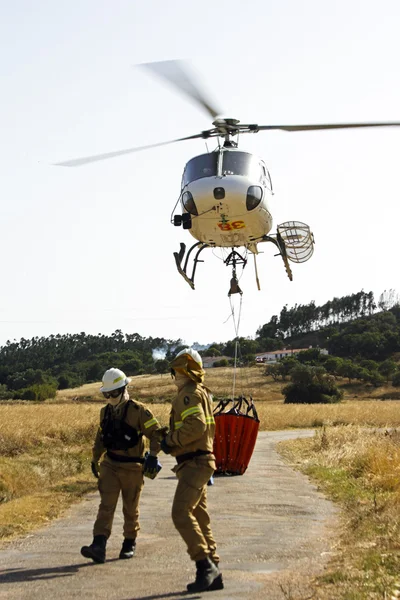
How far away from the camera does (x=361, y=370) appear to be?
104m

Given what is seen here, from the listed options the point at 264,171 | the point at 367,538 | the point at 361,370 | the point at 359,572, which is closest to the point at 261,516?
the point at 367,538

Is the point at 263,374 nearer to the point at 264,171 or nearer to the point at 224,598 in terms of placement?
the point at 264,171

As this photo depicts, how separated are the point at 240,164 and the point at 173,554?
1119 cm

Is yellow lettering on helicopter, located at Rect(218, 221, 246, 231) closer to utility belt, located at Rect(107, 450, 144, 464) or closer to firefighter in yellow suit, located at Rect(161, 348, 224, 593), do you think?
utility belt, located at Rect(107, 450, 144, 464)

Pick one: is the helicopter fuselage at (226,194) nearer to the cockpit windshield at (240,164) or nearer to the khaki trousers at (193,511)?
the cockpit windshield at (240,164)

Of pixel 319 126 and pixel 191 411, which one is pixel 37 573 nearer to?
pixel 191 411

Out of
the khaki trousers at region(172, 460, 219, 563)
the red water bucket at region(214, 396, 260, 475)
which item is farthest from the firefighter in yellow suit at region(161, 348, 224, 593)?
the red water bucket at region(214, 396, 260, 475)

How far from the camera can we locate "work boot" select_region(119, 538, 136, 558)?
25.5ft

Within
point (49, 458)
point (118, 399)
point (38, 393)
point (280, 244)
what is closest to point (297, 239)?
point (280, 244)

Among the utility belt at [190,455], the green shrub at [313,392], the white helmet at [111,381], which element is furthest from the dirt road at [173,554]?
the green shrub at [313,392]

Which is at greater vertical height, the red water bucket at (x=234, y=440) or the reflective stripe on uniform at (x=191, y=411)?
the reflective stripe on uniform at (x=191, y=411)

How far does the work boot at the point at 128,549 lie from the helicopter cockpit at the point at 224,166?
10.7m

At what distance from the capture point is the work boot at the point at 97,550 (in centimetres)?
744

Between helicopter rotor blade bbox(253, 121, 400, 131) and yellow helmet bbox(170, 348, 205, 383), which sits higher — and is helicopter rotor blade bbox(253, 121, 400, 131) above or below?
above
